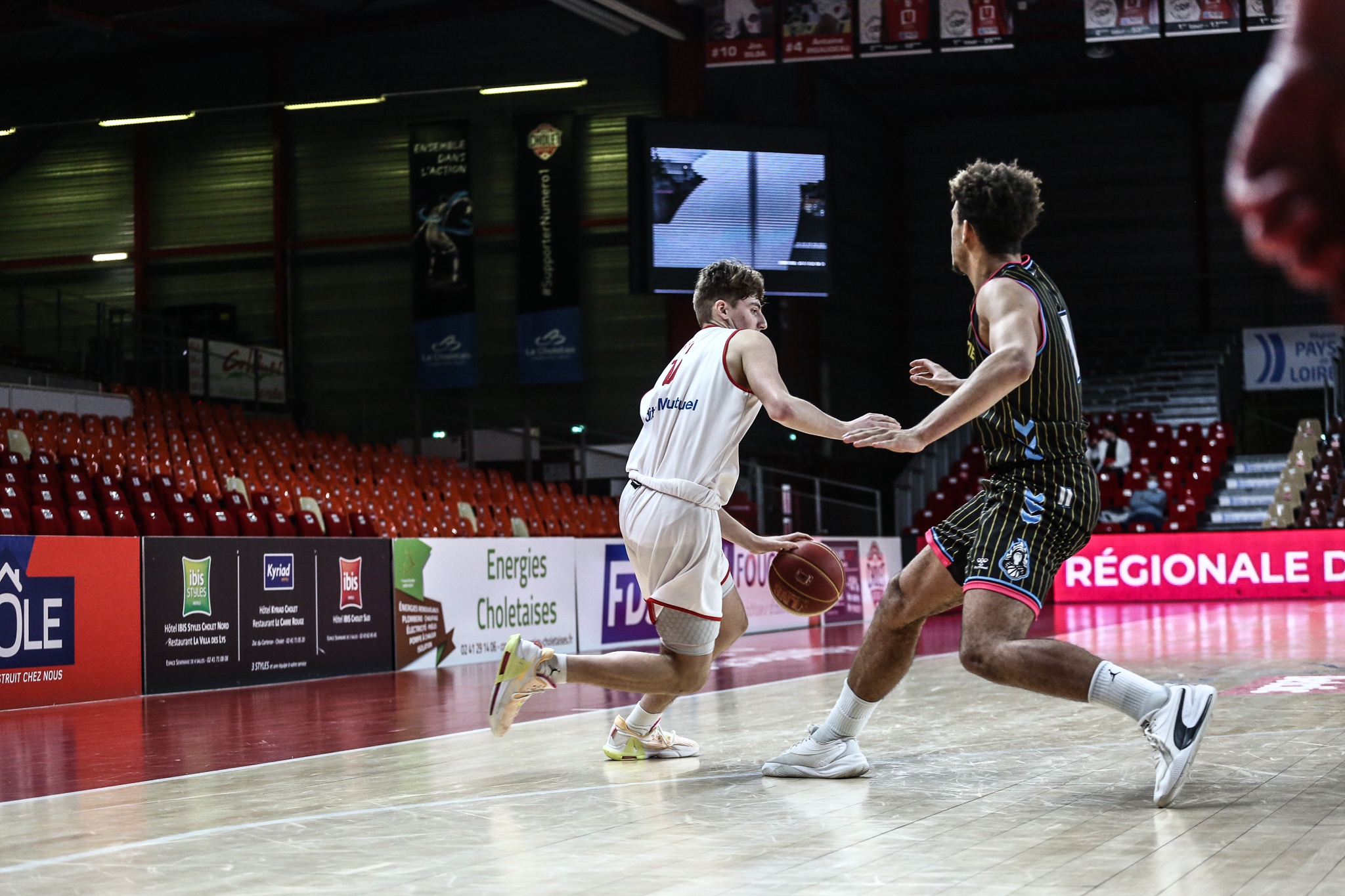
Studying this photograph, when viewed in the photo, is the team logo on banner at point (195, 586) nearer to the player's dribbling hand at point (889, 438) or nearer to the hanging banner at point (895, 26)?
the player's dribbling hand at point (889, 438)

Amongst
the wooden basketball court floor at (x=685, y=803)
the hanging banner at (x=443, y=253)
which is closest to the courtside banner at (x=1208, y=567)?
the hanging banner at (x=443, y=253)

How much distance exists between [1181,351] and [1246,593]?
30.9 ft

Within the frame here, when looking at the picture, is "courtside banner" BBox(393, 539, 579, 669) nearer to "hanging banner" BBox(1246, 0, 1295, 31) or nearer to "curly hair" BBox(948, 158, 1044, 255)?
"curly hair" BBox(948, 158, 1044, 255)

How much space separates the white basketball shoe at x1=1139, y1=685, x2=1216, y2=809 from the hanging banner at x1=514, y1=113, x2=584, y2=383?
64.7ft

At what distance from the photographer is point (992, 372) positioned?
13.5 feet

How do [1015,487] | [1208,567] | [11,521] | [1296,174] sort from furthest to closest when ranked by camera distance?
[1208,567]
[11,521]
[1015,487]
[1296,174]

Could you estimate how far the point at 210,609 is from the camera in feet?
35.1

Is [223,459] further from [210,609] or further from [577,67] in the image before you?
[577,67]

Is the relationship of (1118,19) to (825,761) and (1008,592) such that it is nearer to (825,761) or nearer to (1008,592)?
(825,761)

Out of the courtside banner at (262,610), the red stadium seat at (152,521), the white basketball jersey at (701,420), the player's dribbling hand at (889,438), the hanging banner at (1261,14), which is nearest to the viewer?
the player's dribbling hand at (889,438)

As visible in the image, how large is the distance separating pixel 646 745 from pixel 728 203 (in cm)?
1565

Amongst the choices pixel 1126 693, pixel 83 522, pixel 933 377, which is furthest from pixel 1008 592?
pixel 83 522

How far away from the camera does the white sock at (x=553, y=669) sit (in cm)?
502

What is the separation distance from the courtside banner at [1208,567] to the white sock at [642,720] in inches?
653
